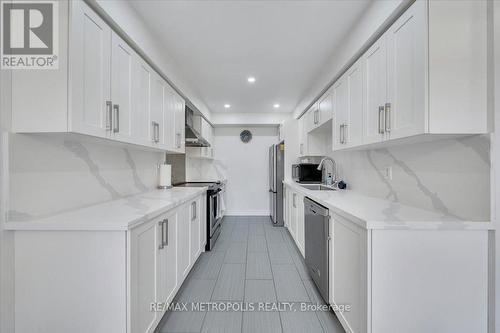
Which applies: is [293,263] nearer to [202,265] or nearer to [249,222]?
[202,265]

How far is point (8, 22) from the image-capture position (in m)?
1.18

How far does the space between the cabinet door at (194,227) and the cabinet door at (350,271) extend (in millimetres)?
1538

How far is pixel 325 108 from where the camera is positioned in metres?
3.01

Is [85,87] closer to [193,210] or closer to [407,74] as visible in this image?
[193,210]

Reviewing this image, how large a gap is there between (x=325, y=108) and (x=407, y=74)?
1648 mm

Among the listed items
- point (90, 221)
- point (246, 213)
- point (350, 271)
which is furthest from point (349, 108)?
point (246, 213)

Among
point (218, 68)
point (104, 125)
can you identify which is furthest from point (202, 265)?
point (218, 68)

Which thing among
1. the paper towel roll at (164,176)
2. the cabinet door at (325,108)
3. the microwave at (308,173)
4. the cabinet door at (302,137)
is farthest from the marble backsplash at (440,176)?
the paper towel roll at (164,176)

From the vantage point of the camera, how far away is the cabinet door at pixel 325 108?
281 cm

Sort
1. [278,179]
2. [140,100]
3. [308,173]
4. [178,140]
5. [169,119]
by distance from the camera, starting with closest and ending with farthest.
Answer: [140,100]
[169,119]
[178,140]
[308,173]
[278,179]

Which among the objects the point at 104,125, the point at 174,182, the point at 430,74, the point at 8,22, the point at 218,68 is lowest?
the point at 174,182

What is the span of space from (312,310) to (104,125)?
217 cm

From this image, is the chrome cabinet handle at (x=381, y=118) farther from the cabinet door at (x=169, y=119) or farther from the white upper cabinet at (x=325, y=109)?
the cabinet door at (x=169, y=119)

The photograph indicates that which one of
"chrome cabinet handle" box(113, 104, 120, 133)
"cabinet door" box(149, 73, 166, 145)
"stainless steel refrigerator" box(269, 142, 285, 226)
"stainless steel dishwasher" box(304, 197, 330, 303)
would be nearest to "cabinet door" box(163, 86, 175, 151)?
"cabinet door" box(149, 73, 166, 145)
